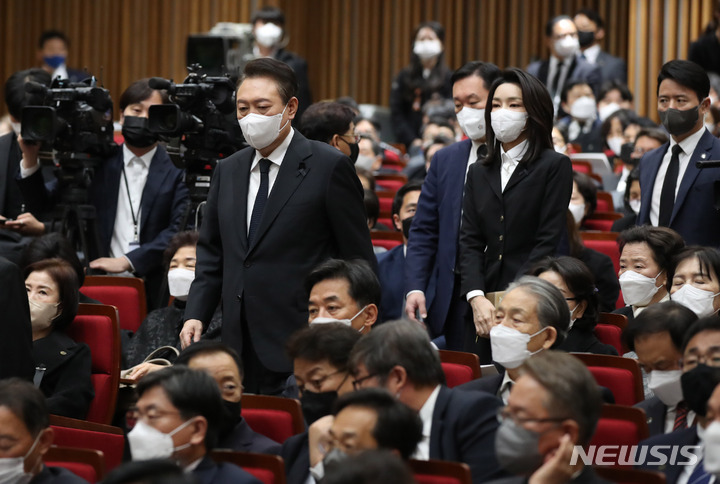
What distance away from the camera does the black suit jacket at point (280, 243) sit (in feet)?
11.5

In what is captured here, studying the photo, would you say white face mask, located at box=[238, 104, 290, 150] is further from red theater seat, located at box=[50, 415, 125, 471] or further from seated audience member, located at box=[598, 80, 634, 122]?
seated audience member, located at box=[598, 80, 634, 122]

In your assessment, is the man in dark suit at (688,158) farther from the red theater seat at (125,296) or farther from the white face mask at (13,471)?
the white face mask at (13,471)

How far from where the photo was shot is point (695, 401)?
278 cm

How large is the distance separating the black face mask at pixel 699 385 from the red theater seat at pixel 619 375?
18.5 inches

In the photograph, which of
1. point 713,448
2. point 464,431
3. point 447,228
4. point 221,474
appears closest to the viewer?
point 713,448

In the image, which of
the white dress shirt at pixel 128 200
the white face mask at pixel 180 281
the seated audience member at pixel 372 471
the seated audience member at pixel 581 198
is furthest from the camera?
the seated audience member at pixel 581 198

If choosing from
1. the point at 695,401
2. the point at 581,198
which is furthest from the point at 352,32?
the point at 695,401

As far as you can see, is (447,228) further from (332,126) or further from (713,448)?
(713,448)

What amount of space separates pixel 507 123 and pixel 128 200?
6.68 feet

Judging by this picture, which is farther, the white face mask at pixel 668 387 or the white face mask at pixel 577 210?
the white face mask at pixel 577 210

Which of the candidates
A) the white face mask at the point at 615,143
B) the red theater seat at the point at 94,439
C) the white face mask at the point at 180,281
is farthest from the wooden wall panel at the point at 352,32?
the red theater seat at the point at 94,439

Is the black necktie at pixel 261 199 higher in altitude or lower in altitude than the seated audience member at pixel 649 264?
higher

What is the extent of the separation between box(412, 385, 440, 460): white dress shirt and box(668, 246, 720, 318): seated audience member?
122 cm

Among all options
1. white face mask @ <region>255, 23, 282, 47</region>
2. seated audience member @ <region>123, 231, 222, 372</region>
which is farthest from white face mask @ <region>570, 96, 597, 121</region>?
seated audience member @ <region>123, 231, 222, 372</region>
